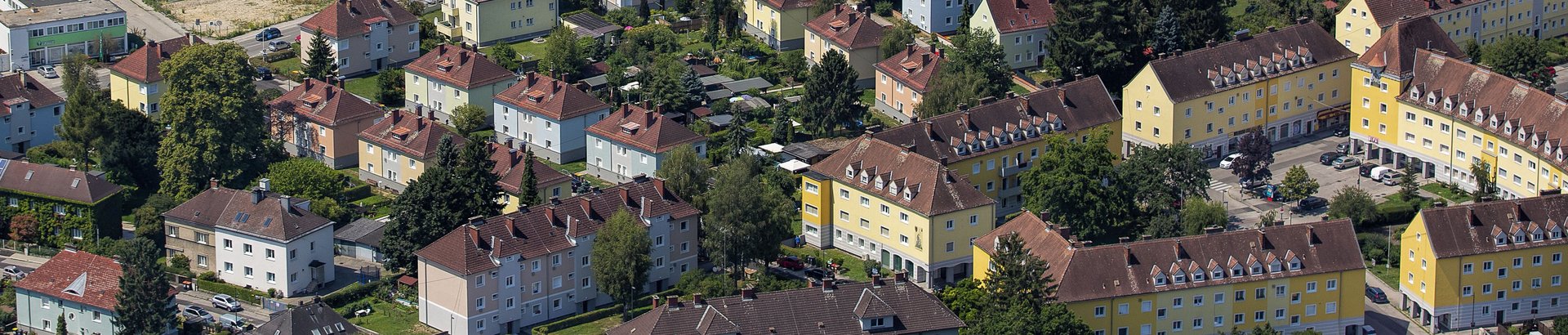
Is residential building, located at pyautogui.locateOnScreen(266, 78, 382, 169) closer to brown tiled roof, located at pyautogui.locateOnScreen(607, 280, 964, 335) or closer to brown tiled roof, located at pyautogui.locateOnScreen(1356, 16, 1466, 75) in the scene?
brown tiled roof, located at pyautogui.locateOnScreen(607, 280, 964, 335)

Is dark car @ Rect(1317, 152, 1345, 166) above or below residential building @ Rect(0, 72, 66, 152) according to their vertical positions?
below

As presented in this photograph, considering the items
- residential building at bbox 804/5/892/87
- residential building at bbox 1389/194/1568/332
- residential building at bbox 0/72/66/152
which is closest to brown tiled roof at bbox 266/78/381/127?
residential building at bbox 0/72/66/152

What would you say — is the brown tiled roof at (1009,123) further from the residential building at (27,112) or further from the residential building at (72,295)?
the residential building at (27,112)

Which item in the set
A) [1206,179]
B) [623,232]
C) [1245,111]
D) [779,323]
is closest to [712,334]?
[779,323]

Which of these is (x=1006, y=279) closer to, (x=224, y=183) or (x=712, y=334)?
(x=712, y=334)

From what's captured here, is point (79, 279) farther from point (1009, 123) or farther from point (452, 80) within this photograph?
point (1009, 123)

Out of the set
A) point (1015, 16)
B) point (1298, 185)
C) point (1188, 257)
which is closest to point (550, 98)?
point (1015, 16)

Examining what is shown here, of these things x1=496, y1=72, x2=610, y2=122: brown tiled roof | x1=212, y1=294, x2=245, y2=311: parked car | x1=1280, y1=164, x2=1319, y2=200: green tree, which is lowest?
x1=212, y1=294, x2=245, y2=311: parked car

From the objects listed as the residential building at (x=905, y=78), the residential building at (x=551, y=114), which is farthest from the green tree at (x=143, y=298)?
the residential building at (x=905, y=78)
